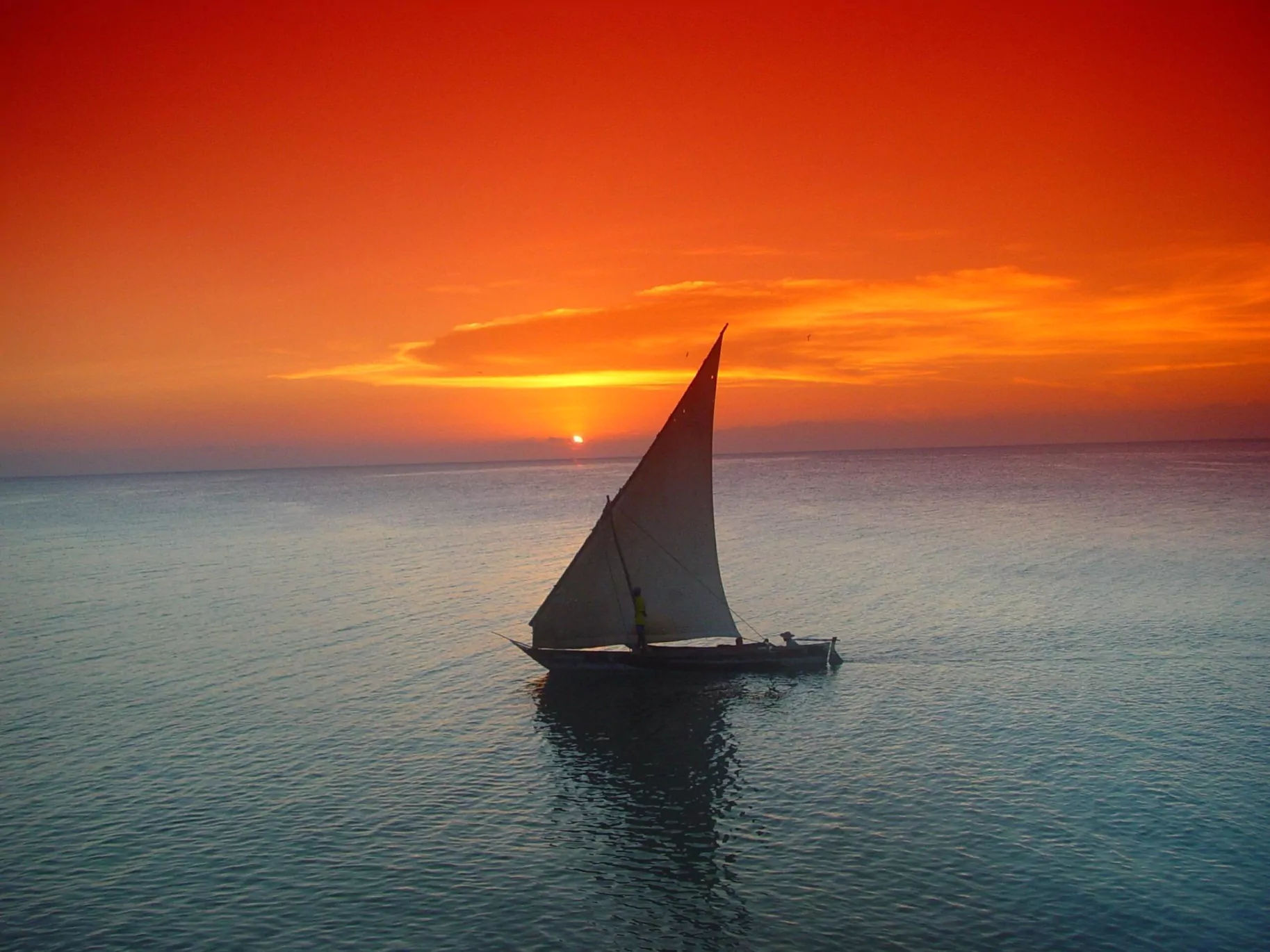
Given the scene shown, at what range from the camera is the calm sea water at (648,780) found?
27.2m

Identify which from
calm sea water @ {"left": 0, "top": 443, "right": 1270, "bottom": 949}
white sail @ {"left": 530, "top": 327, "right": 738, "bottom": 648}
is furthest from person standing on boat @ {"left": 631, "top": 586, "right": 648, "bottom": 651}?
calm sea water @ {"left": 0, "top": 443, "right": 1270, "bottom": 949}

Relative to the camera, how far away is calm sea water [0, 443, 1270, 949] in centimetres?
2723

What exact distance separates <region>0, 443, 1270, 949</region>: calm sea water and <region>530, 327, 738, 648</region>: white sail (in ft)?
11.0

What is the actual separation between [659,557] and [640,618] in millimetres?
3679

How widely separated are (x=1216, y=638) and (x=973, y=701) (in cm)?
2300

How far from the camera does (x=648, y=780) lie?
1490 inches

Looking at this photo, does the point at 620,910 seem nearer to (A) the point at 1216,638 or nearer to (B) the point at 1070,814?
(B) the point at 1070,814

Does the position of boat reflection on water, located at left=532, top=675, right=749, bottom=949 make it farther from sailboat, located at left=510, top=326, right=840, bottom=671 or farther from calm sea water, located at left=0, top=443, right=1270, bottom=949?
sailboat, located at left=510, top=326, right=840, bottom=671

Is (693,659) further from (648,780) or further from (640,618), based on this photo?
(648,780)

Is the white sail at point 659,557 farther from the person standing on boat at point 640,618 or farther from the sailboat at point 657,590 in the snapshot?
the person standing on boat at point 640,618

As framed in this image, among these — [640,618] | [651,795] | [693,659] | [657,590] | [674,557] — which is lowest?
[651,795]

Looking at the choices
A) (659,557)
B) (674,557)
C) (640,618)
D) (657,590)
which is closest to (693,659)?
(640,618)

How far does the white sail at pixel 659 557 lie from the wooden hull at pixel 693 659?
28.9 inches

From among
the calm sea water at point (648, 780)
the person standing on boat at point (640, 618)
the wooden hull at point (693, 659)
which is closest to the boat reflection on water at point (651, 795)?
the calm sea water at point (648, 780)
